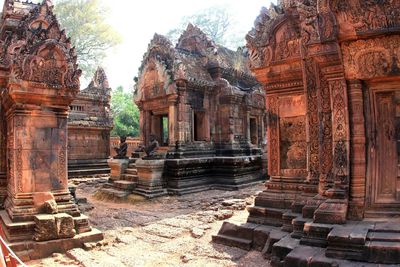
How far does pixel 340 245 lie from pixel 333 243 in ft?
0.25

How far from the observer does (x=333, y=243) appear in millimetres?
3855

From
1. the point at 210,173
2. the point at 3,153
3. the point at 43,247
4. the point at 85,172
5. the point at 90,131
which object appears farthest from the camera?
the point at 90,131

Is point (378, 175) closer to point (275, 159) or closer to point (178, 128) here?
point (275, 159)

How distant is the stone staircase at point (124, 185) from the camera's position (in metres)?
11.5

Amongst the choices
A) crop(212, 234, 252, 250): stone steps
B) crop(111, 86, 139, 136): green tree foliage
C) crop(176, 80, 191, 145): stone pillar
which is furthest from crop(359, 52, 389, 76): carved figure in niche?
crop(111, 86, 139, 136): green tree foliage

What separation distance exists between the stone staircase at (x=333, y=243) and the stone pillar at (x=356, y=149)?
28cm

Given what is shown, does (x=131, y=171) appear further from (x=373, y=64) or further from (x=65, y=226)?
(x=373, y=64)

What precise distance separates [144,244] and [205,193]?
5824mm

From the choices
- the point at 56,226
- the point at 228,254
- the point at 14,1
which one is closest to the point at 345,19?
the point at 228,254

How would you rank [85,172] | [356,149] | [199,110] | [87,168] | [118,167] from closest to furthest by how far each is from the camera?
[356,149]
[118,167]
[199,110]
[85,172]
[87,168]

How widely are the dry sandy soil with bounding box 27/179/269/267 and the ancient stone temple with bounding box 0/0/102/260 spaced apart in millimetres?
414

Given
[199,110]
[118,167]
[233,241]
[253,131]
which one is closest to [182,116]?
[199,110]

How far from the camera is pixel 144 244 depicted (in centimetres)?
616

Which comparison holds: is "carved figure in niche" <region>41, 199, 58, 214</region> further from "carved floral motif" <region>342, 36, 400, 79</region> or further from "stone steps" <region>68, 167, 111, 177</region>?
"stone steps" <region>68, 167, 111, 177</region>
